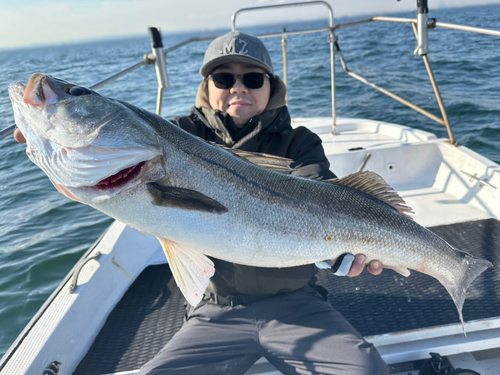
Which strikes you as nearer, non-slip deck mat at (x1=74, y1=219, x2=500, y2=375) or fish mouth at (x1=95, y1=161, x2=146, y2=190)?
fish mouth at (x1=95, y1=161, x2=146, y2=190)

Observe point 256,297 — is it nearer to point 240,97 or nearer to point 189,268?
point 189,268

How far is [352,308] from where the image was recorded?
3207mm

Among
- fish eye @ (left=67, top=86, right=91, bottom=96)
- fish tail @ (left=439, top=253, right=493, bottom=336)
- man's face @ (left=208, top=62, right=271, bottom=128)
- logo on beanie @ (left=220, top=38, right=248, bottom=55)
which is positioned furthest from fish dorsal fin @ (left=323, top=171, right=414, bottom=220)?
fish eye @ (left=67, top=86, right=91, bottom=96)

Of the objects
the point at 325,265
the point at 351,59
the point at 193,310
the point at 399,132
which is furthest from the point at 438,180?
the point at 351,59

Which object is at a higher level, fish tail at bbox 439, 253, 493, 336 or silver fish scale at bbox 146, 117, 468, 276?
silver fish scale at bbox 146, 117, 468, 276

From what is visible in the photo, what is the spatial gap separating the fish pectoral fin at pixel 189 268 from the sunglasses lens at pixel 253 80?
156cm

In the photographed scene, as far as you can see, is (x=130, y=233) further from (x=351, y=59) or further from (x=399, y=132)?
(x=351, y=59)

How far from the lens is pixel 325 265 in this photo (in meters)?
2.30

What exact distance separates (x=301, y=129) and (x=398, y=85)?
12.5 m

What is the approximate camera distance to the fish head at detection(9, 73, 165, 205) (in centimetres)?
184

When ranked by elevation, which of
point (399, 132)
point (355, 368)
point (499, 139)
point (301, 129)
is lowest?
point (499, 139)

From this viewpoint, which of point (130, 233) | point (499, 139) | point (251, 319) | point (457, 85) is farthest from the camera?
point (457, 85)

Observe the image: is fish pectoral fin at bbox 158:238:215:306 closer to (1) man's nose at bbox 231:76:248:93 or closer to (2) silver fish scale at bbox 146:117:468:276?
(2) silver fish scale at bbox 146:117:468:276

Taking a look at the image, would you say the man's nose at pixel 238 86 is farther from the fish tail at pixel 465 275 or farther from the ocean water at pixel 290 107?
the fish tail at pixel 465 275
